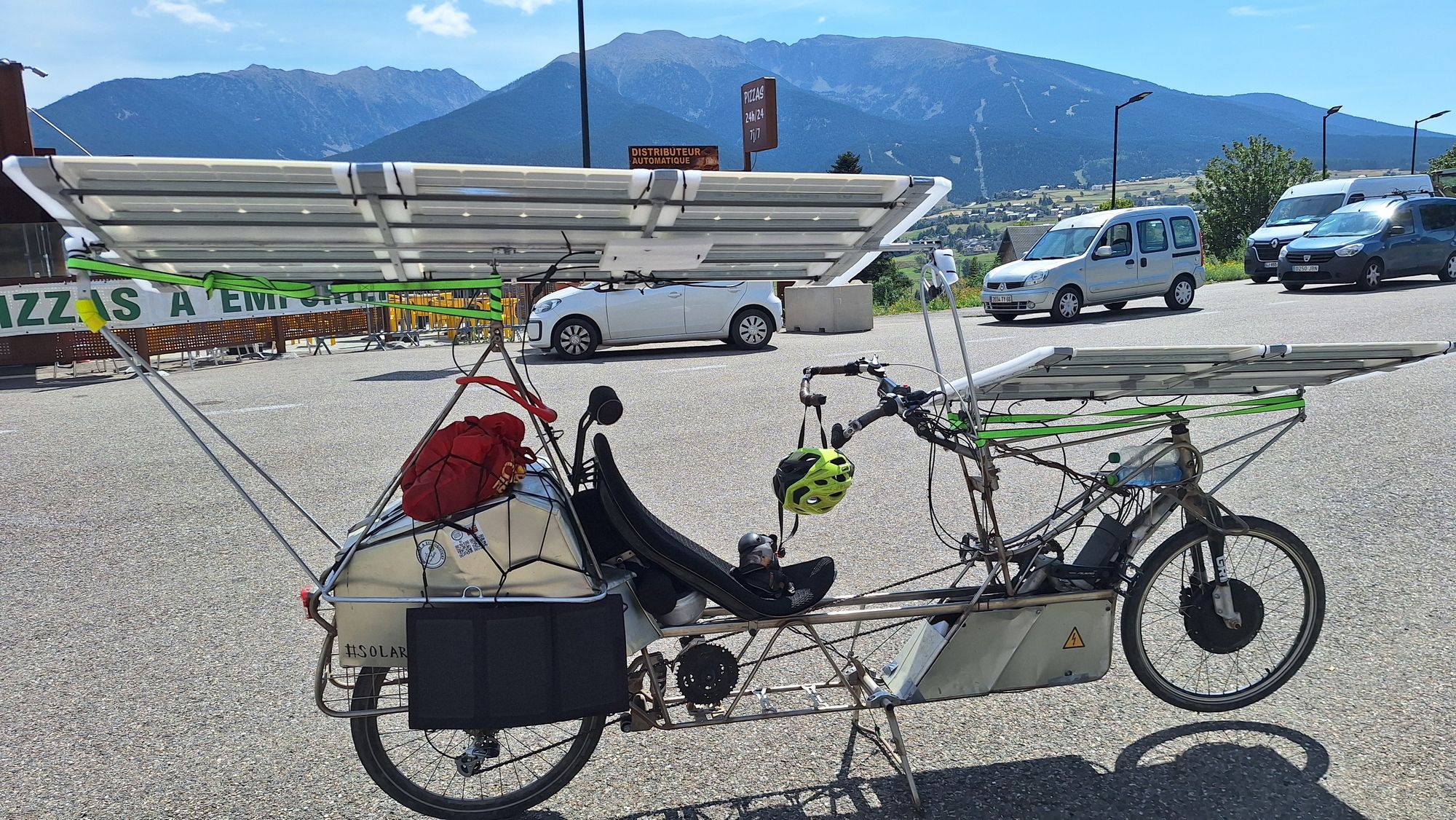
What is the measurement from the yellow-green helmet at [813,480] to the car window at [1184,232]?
809 inches

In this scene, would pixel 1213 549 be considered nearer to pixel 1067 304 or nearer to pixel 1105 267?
pixel 1067 304

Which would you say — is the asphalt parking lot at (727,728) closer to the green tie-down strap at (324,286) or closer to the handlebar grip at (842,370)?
the handlebar grip at (842,370)

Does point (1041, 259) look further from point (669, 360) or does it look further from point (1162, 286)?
point (669, 360)

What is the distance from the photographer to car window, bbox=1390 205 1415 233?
72.6ft

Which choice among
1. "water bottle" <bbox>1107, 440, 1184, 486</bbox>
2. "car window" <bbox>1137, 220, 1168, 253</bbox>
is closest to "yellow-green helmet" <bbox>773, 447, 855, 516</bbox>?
"water bottle" <bbox>1107, 440, 1184, 486</bbox>

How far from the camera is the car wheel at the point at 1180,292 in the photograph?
68.9 feet

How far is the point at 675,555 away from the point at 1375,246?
75.8ft

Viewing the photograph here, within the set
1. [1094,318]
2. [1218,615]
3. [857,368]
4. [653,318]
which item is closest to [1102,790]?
[1218,615]

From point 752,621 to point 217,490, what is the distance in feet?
19.6

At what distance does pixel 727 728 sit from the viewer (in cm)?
383

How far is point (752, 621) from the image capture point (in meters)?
3.29

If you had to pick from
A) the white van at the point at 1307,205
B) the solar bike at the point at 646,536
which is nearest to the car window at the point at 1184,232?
the white van at the point at 1307,205

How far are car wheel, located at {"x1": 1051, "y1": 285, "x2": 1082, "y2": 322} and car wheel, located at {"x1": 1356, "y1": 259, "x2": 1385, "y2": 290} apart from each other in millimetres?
6199

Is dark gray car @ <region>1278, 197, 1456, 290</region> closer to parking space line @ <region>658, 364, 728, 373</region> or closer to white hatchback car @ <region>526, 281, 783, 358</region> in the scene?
white hatchback car @ <region>526, 281, 783, 358</region>
